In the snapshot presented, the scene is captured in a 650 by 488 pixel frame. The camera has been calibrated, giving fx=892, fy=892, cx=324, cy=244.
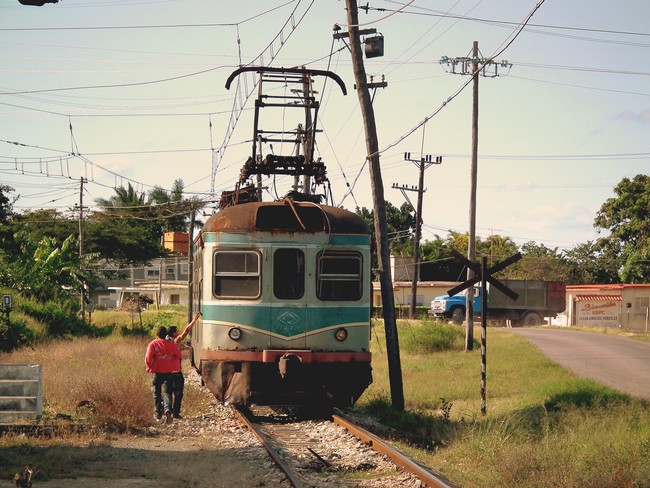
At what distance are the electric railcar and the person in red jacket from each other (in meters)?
0.61

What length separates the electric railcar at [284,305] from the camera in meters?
13.7

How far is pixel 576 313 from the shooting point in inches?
2029

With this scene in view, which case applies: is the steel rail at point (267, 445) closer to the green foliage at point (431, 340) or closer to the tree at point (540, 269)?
the green foliage at point (431, 340)

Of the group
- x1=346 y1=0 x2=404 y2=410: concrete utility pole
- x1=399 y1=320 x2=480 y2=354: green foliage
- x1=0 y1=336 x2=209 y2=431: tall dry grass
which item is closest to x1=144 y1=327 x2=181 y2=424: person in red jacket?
x1=0 y1=336 x2=209 y2=431: tall dry grass

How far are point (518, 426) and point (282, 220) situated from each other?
4.76 meters

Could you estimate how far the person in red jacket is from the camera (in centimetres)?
1420

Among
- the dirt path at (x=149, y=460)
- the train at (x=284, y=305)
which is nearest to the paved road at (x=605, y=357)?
the train at (x=284, y=305)

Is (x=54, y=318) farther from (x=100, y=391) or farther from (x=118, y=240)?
(x=118, y=240)

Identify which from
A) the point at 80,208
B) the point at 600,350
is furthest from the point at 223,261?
the point at 80,208

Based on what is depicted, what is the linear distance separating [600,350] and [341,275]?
17719 millimetres

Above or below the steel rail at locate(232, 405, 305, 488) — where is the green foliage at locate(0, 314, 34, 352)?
above

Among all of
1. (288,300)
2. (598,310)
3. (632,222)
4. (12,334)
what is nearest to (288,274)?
(288,300)

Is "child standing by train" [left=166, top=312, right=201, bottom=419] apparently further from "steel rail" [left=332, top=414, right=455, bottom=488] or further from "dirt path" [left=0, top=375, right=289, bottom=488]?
"steel rail" [left=332, top=414, right=455, bottom=488]

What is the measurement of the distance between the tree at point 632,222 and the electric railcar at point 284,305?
1733 inches
